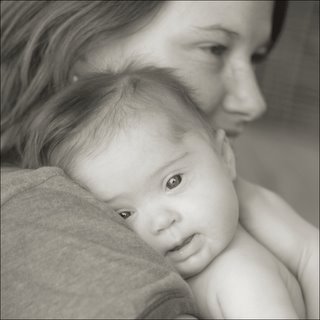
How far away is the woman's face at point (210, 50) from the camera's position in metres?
1.54

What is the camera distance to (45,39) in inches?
62.6

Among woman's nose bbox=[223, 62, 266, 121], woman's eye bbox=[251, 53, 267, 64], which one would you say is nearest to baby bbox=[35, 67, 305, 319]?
woman's nose bbox=[223, 62, 266, 121]

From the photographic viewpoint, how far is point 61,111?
1251 mm

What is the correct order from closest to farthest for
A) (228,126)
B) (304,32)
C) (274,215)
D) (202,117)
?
1. (202,117)
2. (274,215)
3. (228,126)
4. (304,32)

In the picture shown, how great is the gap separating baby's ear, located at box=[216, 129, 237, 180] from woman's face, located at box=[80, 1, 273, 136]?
16 cm

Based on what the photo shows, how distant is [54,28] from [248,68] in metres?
0.47

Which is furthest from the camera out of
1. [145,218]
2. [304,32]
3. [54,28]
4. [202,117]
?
[304,32]

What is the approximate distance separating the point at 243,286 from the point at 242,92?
0.66 m

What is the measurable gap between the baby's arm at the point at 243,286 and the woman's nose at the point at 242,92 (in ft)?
1.62

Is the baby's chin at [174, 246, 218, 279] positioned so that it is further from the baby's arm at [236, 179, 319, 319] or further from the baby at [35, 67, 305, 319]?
the baby's arm at [236, 179, 319, 319]

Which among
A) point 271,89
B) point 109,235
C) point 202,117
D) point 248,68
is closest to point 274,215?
point 202,117

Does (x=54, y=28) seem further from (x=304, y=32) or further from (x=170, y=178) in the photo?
(x=304, y=32)

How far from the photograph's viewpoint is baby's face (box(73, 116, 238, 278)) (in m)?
1.16

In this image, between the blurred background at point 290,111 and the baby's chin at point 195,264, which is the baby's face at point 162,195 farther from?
the blurred background at point 290,111
